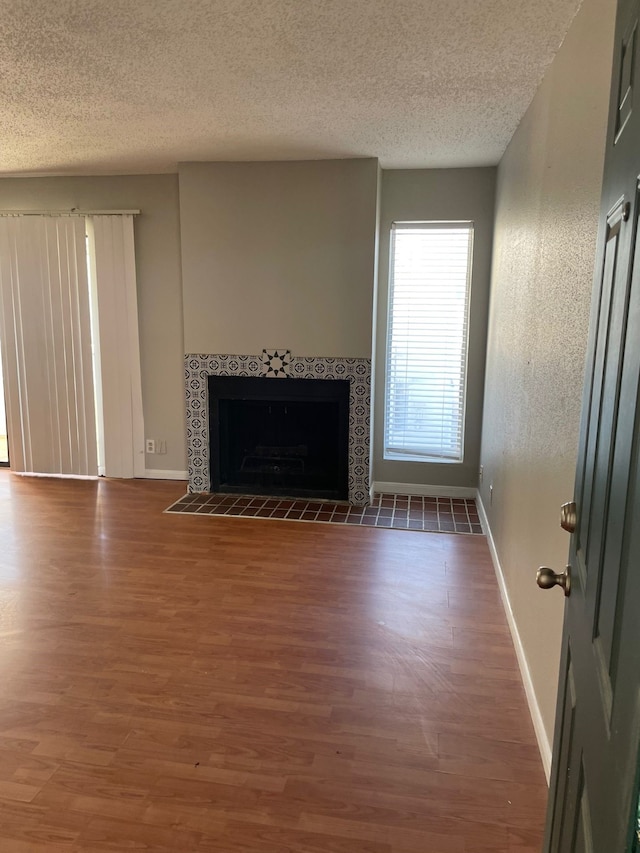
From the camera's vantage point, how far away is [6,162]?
443 cm

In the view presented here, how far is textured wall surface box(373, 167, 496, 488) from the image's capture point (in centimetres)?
442

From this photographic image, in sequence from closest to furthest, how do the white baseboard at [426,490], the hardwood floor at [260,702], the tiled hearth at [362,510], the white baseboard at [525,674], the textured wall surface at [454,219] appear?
the hardwood floor at [260,702] < the white baseboard at [525,674] < the tiled hearth at [362,510] < the textured wall surface at [454,219] < the white baseboard at [426,490]

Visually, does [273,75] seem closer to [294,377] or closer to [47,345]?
[294,377]

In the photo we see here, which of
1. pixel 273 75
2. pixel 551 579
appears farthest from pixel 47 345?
pixel 551 579

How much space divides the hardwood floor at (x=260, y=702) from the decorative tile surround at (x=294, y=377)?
2.82 ft

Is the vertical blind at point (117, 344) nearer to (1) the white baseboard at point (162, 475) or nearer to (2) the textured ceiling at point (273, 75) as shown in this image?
(1) the white baseboard at point (162, 475)

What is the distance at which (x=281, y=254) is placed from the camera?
4.40 meters

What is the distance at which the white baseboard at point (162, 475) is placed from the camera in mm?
5180

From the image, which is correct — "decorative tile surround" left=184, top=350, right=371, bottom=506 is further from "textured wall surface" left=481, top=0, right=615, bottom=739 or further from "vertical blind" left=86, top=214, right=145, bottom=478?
"textured wall surface" left=481, top=0, right=615, bottom=739

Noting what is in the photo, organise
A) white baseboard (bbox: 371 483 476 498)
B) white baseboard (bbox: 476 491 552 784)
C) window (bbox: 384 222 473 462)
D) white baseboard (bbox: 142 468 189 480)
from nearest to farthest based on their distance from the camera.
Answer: white baseboard (bbox: 476 491 552 784), window (bbox: 384 222 473 462), white baseboard (bbox: 371 483 476 498), white baseboard (bbox: 142 468 189 480)

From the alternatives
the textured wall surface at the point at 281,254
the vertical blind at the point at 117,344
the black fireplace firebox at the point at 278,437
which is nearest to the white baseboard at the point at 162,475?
the vertical blind at the point at 117,344

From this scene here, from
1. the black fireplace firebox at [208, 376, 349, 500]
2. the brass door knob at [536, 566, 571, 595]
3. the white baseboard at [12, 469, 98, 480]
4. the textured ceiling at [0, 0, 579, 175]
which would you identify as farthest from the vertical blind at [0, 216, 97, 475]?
the brass door knob at [536, 566, 571, 595]

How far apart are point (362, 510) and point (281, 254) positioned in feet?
6.51

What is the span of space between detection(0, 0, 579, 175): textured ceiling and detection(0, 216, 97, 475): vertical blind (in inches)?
39.5
